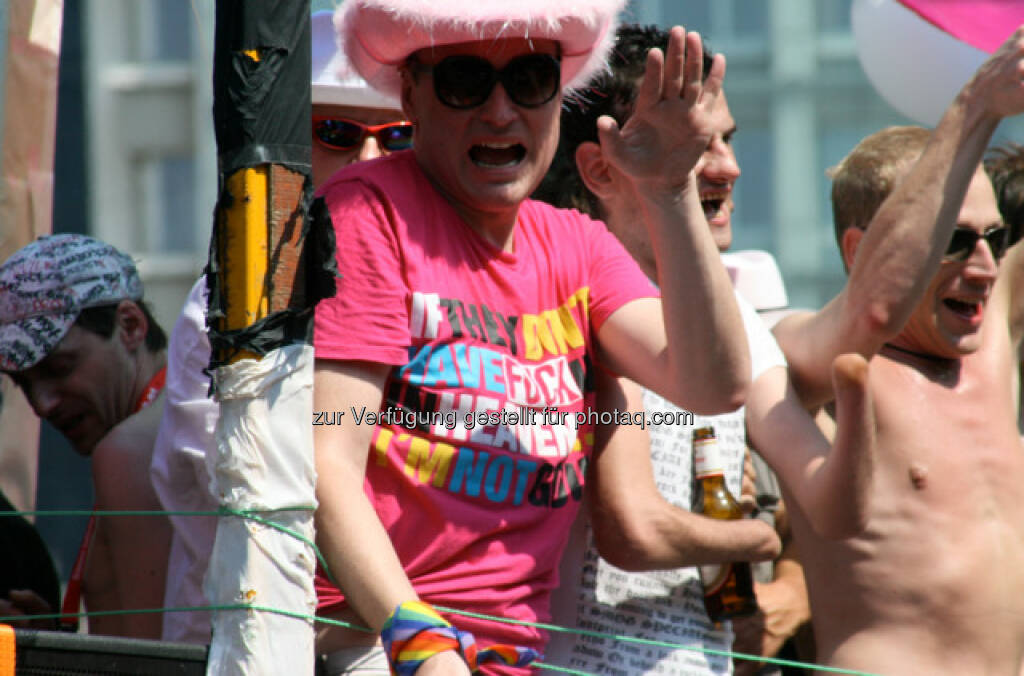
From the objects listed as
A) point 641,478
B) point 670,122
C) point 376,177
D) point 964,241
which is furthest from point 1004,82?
point 376,177

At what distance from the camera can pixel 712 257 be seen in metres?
2.29

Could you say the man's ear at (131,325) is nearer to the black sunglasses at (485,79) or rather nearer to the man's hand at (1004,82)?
the black sunglasses at (485,79)

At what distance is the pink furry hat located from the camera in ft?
7.41

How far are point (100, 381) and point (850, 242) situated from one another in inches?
70.3

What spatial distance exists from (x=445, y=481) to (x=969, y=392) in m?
1.60

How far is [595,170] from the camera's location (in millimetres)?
3186

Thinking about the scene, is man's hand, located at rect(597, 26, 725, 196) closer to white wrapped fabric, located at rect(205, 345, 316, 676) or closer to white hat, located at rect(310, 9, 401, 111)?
white wrapped fabric, located at rect(205, 345, 316, 676)

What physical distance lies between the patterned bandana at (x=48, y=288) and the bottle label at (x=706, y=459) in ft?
4.00

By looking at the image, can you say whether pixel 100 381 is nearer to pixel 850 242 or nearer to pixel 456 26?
pixel 456 26

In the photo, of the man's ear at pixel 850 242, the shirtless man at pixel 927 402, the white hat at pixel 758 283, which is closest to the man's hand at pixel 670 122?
the shirtless man at pixel 927 402

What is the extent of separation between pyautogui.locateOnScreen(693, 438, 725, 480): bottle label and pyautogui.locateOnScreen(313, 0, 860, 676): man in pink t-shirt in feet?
1.23

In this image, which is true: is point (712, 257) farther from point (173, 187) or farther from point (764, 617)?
point (764, 617)

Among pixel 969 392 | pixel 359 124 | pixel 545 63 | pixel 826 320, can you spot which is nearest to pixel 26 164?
pixel 359 124

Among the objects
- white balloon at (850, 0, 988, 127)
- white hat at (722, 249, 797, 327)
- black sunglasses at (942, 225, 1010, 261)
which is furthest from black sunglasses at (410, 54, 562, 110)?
white balloon at (850, 0, 988, 127)
